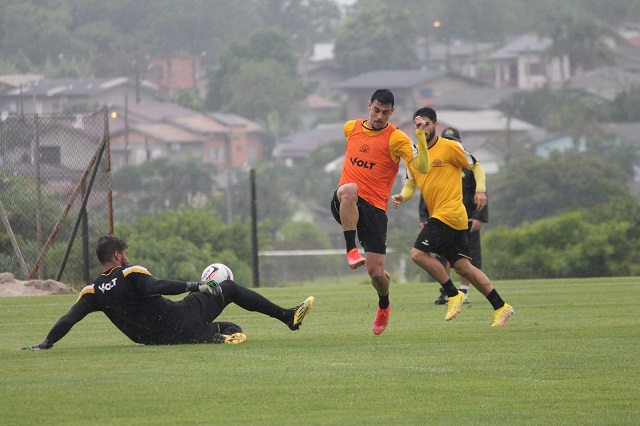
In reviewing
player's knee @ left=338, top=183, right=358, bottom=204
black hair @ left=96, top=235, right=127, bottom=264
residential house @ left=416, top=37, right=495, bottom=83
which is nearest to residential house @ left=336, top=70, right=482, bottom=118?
residential house @ left=416, top=37, right=495, bottom=83

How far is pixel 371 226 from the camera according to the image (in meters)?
13.2

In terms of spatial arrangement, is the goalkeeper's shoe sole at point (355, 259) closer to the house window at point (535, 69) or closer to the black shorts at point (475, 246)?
the black shorts at point (475, 246)

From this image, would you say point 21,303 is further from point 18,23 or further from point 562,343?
point 18,23

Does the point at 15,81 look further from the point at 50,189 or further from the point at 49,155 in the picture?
the point at 49,155

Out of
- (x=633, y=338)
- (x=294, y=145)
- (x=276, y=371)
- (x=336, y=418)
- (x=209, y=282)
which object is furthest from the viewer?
(x=294, y=145)

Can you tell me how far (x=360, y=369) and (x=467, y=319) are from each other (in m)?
4.88

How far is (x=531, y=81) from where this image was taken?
485 feet

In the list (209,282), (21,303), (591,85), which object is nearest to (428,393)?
(209,282)

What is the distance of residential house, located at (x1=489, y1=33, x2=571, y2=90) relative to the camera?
13825 cm

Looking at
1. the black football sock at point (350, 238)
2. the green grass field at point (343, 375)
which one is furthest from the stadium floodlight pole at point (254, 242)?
the black football sock at point (350, 238)

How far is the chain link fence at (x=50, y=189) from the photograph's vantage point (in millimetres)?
23594

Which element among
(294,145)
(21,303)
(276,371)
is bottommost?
(294,145)

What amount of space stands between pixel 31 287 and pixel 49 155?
4.20m

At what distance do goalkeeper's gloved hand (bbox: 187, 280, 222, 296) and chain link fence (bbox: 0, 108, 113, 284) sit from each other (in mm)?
11445
